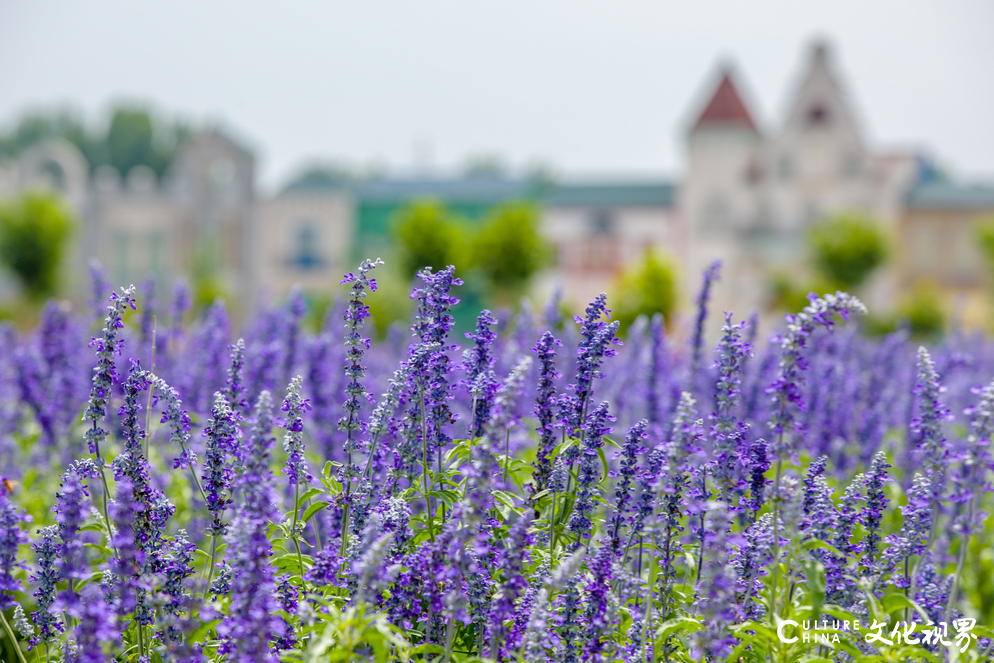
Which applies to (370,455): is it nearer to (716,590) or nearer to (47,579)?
(47,579)

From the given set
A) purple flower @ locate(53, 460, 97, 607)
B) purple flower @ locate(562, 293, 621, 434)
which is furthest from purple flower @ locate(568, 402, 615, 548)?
purple flower @ locate(53, 460, 97, 607)

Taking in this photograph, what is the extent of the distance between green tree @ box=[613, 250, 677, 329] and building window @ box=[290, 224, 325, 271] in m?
22.2

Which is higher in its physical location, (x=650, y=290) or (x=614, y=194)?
(x=614, y=194)

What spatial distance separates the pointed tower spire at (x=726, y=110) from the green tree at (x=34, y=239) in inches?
1070

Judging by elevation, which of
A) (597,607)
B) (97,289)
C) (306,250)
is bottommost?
(597,607)

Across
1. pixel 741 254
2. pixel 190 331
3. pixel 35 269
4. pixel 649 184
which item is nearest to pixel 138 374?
pixel 190 331

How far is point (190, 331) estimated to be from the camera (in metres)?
9.66

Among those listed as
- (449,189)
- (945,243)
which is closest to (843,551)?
(945,243)

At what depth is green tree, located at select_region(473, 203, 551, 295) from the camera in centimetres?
3381

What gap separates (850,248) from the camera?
35219mm

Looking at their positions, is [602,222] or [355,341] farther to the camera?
[602,222]

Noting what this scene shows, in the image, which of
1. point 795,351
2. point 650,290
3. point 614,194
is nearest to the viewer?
point 795,351

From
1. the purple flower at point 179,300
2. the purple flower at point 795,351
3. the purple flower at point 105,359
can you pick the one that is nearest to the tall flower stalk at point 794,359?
the purple flower at point 795,351

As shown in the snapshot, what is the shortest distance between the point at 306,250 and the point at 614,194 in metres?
15.9
